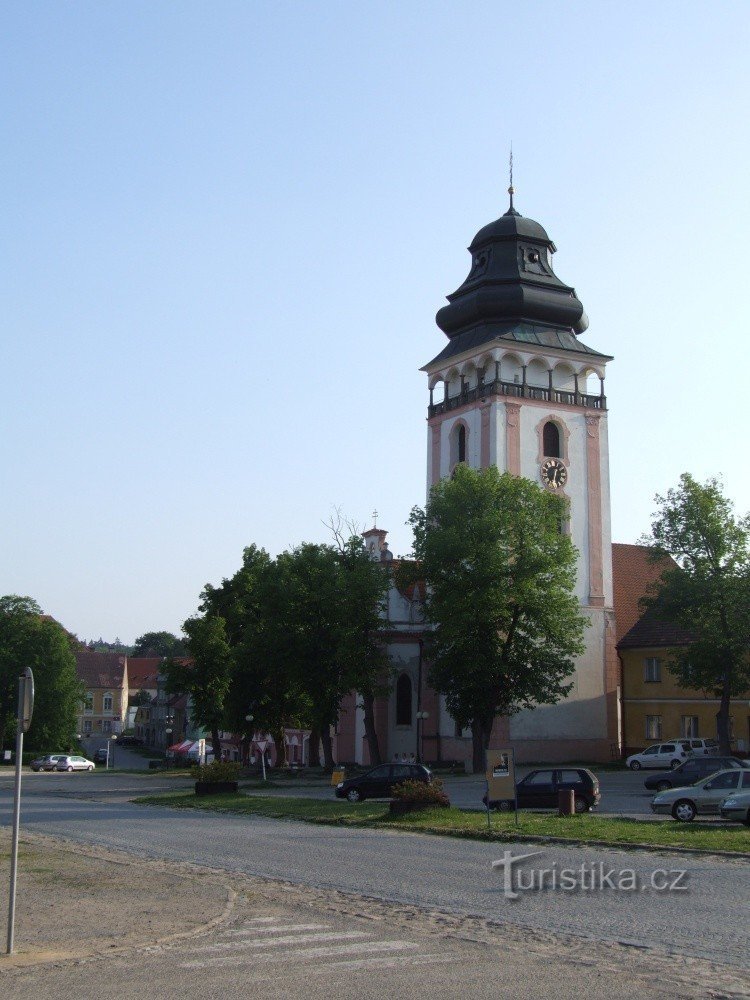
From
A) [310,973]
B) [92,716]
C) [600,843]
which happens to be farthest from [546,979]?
[92,716]

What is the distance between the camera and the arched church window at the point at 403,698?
62062 millimetres

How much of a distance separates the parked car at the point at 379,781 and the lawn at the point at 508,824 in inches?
71.2

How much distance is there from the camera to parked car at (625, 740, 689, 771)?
49.6m

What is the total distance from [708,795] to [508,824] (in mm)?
5564

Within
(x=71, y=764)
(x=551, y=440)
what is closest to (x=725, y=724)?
(x=551, y=440)

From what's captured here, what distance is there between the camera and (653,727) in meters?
58.8

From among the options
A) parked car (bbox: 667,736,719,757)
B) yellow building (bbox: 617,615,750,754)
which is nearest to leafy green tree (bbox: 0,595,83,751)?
yellow building (bbox: 617,615,750,754)

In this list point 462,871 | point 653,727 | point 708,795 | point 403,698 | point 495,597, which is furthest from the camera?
point 403,698

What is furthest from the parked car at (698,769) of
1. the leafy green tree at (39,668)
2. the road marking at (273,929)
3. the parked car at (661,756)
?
the leafy green tree at (39,668)

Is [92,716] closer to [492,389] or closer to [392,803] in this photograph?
[492,389]

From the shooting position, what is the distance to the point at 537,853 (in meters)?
20.2

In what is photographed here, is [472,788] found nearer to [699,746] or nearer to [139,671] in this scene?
[699,746]

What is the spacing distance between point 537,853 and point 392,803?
8882 mm

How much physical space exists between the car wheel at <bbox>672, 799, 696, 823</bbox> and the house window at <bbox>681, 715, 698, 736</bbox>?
30854 millimetres
